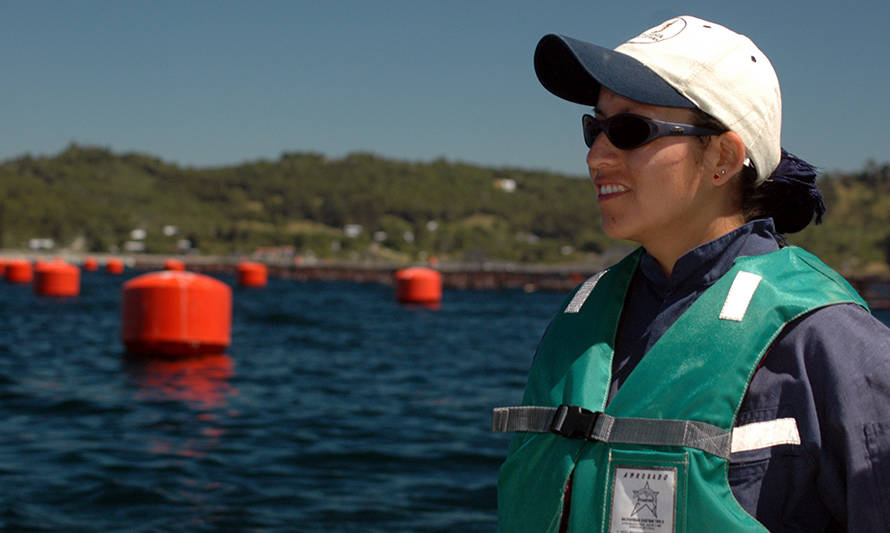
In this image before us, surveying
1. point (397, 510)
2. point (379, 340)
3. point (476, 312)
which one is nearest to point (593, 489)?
point (397, 510)

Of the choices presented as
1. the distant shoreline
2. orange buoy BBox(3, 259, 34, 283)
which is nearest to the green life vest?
the distant shoreline

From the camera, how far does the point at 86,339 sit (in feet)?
83.8

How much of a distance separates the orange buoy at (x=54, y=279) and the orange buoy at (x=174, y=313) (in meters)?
30.7

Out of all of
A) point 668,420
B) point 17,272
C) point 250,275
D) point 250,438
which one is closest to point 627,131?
point 668,420

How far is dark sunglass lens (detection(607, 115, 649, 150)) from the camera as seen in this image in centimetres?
204

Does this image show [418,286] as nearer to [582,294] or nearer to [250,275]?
[250,275]

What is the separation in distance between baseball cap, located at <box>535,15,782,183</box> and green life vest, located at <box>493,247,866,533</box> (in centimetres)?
28

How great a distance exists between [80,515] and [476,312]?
143 feet

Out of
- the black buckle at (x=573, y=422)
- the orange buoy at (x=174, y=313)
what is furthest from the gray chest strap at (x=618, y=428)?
the orange buoy at (x=174, y=313)

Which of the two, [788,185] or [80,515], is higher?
[788,185]

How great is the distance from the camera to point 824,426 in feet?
5.92

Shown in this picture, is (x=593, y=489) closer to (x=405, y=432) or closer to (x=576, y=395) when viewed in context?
(x=576, y=395)

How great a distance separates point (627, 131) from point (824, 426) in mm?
693

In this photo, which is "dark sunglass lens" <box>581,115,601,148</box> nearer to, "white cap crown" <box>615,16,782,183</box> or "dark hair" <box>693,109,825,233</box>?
A: "white cap crown" <box>615,16,782,183</box>
